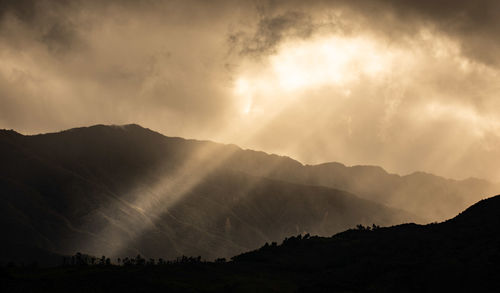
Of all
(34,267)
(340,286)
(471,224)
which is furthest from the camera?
(471,224)

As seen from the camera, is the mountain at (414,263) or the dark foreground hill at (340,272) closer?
the dark foreground hill at (340,272)

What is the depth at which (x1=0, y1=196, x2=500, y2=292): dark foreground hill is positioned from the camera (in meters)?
140

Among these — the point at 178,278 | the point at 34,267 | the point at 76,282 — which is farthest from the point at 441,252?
the point at 34,267

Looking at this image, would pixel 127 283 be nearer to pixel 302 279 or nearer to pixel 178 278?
pixel 178 278

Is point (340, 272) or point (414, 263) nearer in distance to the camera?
point (414, 263)

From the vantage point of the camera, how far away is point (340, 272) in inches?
6580

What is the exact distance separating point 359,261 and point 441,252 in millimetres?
25892

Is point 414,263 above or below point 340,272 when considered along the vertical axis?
above

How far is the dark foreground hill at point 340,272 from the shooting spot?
139875 millimetres

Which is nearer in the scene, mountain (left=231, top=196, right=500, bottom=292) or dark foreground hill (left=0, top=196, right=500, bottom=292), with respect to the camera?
dark foreground hill (left=0, top=196, right=500, bottom=292)

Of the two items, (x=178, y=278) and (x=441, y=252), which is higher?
(x=441, y=252)

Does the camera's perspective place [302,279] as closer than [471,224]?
Yes

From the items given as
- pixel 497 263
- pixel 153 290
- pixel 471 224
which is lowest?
pixel 153 290

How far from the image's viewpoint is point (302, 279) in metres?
170
